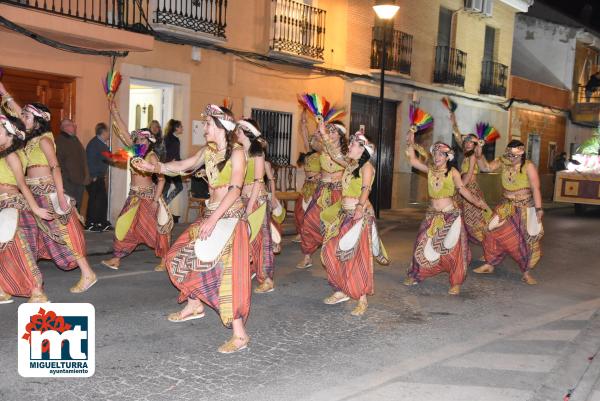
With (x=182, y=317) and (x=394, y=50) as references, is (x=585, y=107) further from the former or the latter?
(x=182, y=317)

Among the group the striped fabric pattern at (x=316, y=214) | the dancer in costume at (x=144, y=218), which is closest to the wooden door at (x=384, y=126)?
the striped fabric pattern at (x=316, y=214)

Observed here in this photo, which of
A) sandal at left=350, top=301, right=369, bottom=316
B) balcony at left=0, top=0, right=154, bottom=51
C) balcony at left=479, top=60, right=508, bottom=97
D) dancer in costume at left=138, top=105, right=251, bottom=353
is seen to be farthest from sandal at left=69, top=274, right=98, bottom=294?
balcony at left=479, top=60, right=508, bottom=97

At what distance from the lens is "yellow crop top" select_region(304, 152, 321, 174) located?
1038 cm

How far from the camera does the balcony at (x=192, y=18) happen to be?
13.3 m

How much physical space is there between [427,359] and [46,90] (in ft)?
29.5

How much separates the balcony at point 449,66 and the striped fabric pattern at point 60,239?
672 inches

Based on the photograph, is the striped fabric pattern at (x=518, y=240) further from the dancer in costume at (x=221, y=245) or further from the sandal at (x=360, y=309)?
the dancer in costume at (x=221, y=245)

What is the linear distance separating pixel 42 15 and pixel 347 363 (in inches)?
322

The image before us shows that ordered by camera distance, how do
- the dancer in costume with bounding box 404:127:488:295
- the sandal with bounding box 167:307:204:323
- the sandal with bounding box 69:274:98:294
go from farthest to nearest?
1. the dancer in costume with bounding box 404:127:488:295
2. the sandal with bounding box 69:274:98:294
3. the sandal with bounding box 167:307:204:323

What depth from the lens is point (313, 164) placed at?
10430 millimetres

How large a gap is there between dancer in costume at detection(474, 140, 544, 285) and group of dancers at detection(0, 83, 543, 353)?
0.04ft

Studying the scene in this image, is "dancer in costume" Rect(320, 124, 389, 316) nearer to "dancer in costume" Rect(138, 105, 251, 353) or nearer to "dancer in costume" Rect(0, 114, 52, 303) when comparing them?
"dancer in costume" Rect(138, 105, 251, 353)

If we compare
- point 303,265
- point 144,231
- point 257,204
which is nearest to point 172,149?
point 303,265

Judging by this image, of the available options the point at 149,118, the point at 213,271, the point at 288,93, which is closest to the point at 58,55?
the point at 149,118
